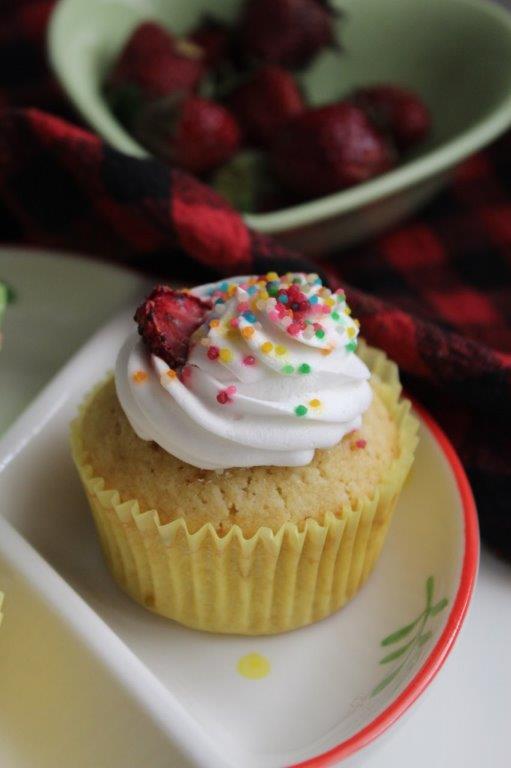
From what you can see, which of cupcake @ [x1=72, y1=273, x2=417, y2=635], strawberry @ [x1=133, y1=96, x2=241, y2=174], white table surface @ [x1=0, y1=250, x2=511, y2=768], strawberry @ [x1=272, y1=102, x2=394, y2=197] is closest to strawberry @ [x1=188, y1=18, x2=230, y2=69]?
strawberry @ [x1=133, y1=96, x2=241, y2=174]

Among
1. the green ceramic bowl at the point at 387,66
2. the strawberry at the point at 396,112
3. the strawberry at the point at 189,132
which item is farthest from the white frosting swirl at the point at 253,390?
the strawberry at the point at 396,112

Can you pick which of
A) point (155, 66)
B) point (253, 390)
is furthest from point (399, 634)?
point (155, 66)

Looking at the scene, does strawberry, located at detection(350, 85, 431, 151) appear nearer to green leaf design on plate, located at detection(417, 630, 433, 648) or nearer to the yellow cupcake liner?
the yellow cupcake liner

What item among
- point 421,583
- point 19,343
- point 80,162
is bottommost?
point 421,583

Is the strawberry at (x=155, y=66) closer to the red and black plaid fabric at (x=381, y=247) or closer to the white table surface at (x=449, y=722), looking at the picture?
the red and black plaid fabric at (x=381, y=247)

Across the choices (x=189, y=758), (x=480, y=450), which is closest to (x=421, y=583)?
(x=480, y=450)

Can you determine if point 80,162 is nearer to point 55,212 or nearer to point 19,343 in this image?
point 55,212
